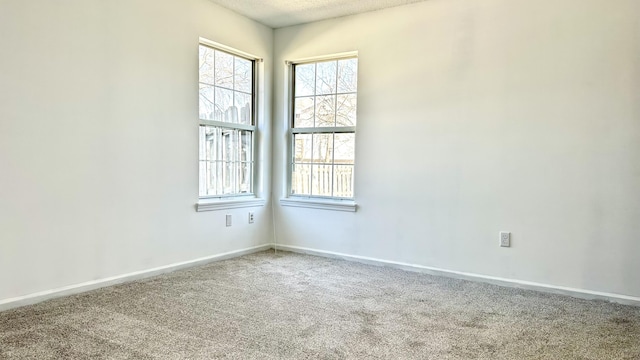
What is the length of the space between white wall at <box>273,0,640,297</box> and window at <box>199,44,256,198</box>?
87cm

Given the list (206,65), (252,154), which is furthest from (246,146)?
(206,65)

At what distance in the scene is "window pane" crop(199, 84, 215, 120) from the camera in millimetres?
4145

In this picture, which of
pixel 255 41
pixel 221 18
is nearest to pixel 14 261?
pixel 221 18

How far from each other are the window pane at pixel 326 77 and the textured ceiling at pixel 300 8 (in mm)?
463

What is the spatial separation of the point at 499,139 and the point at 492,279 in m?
1.15

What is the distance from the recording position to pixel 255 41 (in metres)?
4.62

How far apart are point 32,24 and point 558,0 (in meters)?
3.69

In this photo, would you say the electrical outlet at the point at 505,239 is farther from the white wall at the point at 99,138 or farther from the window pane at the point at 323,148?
the white wall at the point at 99,138

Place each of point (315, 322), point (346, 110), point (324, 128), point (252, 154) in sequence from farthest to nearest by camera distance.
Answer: point (252, 154) < point (324, 128) < point (346, 110) < point (315, 322)

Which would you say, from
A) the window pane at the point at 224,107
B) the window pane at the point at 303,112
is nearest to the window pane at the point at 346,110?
the window pane at the point at 303,112

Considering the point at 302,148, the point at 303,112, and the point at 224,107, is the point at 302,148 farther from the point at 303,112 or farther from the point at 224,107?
the point at 224,107

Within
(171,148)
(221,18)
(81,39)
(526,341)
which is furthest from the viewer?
(221,18)

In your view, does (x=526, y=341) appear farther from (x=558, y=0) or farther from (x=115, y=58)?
(x=115, y=58)

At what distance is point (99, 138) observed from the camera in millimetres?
3244
